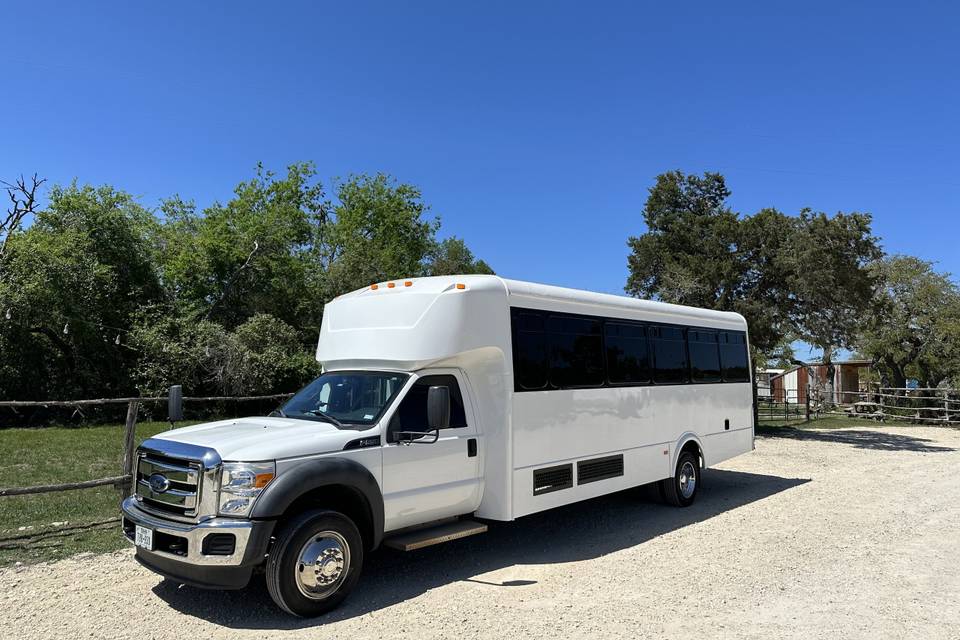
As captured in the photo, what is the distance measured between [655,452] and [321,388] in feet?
15.8

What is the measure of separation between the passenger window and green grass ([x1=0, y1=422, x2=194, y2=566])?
3.83 metres

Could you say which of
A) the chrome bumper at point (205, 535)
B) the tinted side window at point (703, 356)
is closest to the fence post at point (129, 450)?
the chrome bumper at point (205, 535)

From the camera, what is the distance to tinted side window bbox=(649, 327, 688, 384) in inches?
371

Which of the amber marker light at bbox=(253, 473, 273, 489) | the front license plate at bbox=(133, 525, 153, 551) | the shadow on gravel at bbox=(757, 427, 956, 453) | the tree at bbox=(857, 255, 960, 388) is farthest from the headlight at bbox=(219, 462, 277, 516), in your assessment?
the tree at bbox=(857, 255, 960, 388)

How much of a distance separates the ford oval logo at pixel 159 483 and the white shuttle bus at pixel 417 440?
0.04 feet

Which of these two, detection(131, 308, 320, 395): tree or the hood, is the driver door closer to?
the hood

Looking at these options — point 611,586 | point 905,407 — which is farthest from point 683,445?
point 905,407

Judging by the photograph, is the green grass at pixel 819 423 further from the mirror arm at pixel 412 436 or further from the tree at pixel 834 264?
the mirror arm at pixel 412 436

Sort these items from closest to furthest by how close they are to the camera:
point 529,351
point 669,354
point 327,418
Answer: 1. point 327,418
2. point 529,351
3. point 669,354

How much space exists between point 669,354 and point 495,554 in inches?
160

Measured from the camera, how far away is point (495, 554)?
24.4 feet

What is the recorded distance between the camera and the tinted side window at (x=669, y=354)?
9422 mm

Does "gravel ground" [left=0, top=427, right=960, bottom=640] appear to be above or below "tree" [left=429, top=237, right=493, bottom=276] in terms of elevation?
below

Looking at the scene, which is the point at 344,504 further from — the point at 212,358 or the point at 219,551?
the point at 212,358
